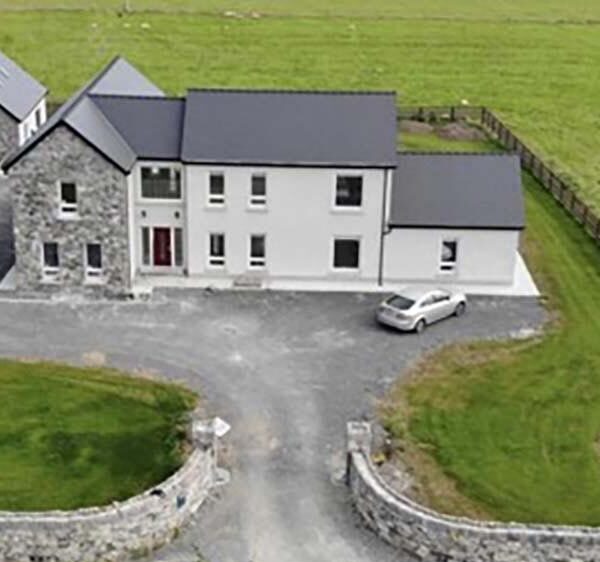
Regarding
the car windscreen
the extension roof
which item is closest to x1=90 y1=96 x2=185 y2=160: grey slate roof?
the extension roof

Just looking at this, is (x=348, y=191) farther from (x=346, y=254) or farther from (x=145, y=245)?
(x=145, y=245)

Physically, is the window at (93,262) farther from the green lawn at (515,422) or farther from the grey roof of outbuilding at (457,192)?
the green lawn at (515,422)

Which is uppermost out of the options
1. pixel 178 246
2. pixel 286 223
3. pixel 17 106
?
pixel 17 106

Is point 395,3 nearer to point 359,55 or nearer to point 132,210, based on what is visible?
point 359,55

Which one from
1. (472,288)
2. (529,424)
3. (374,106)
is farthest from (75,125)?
(529,424)

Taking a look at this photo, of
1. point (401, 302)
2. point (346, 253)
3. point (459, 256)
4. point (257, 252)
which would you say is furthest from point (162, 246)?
point (459, 256)

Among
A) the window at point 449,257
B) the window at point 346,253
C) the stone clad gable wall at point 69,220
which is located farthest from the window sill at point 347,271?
the stone clad gable wall at point 69,220
